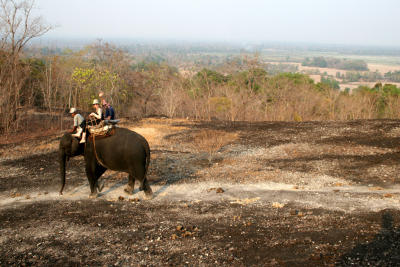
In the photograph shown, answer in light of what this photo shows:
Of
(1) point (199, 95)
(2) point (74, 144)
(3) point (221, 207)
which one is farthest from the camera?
(1) point (199, 95)

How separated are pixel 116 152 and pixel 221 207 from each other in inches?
129

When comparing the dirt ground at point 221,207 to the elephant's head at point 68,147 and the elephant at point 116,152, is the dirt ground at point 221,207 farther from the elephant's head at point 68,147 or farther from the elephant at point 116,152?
the elephant's head at point 68,147

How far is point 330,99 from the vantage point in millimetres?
33188

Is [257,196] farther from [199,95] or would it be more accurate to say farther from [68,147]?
[199,95]

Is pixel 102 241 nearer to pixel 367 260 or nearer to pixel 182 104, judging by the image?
pixel 367 260

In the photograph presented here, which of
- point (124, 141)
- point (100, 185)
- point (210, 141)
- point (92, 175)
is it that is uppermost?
point (124, 141)

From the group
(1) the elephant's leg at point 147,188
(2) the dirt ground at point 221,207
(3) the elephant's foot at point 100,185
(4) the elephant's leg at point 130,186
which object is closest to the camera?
(2) the dirt ground at point 221,207

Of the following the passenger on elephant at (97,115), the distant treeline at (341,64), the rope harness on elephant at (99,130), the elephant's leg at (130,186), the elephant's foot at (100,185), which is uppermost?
the distant treeline at (341,64)

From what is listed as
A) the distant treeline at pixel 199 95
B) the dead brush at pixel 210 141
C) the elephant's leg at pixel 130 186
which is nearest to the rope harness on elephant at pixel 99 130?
the elephant's leg at pixel 130 186

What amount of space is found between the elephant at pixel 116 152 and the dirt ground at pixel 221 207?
36.3 inches

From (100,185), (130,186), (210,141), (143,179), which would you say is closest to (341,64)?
(210,141)

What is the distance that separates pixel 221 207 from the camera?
977 centimetres

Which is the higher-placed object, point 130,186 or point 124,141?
point 124,141

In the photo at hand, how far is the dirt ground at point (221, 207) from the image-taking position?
7215mm
